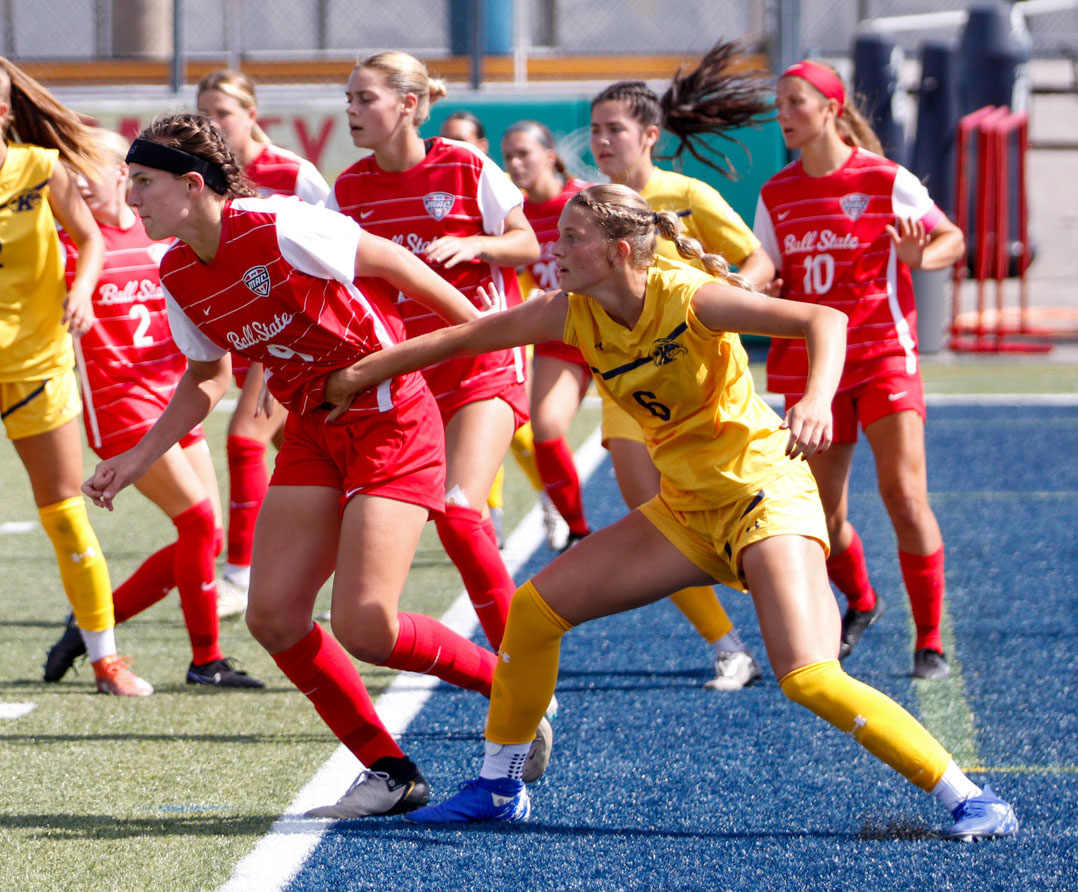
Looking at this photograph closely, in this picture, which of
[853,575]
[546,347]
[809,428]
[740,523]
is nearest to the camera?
[809,428]

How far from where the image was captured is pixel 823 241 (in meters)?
4.98

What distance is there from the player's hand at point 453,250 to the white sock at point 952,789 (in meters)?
1.90

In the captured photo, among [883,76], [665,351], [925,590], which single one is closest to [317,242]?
[665,351]

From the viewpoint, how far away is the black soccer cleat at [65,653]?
16.3ft

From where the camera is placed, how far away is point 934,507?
8148 mm

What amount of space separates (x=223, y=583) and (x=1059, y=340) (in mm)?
11866

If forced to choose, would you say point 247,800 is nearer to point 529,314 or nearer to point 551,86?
point 529,314

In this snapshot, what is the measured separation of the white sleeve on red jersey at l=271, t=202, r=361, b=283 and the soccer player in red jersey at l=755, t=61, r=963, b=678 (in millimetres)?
1904

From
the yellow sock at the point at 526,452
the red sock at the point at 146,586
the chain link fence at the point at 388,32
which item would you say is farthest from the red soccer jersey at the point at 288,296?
the chain link fence at the point at 388,32

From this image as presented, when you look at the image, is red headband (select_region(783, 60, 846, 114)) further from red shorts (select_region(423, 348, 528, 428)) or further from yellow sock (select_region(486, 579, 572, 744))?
A: yellow sock (select_region(486, 579, 572, 744))

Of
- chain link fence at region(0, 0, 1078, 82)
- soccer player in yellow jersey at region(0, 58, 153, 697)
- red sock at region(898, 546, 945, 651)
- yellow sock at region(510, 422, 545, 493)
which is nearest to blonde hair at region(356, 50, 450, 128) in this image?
soccer player in yellow jersey at region(0, 58, 153, 697)

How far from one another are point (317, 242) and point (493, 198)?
3.78ft

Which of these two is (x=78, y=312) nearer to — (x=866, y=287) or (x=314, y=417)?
(x=314, y=417)

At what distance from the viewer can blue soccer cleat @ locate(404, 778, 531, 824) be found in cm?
365
